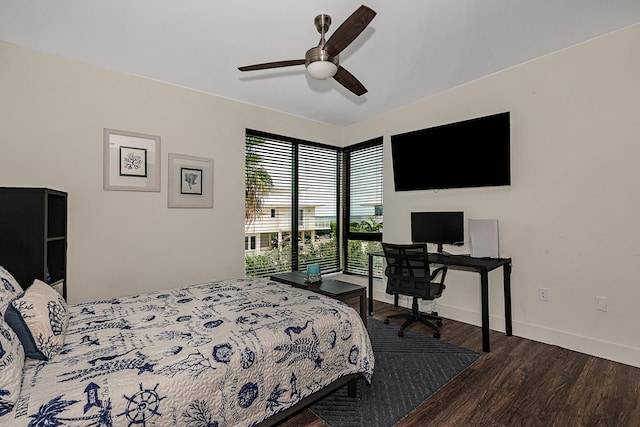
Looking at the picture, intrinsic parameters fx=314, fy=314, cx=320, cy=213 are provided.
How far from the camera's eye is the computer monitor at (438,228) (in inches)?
138

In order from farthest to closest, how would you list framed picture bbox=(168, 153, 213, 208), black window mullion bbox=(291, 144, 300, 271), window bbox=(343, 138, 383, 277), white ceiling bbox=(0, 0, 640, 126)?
window bbox=(343, 138, 383, 277), black window mullion bbox=(291, 144, 300, 271), framed picture bbox=(168, 153, 213, 208), white ceiling bbox=(0, 0, 640, 126)

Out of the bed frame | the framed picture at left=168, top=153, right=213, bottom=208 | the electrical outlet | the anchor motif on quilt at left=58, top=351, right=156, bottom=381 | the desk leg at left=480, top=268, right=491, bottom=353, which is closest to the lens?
the anchor motif on quilt at left=58, top=351, right=156, bottom=381

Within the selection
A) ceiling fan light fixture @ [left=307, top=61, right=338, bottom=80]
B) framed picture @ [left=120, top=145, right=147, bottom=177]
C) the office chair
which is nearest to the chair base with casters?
the office chair

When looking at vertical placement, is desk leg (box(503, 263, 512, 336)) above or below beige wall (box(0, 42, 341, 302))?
below

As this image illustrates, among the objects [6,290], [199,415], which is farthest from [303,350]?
[6,290]

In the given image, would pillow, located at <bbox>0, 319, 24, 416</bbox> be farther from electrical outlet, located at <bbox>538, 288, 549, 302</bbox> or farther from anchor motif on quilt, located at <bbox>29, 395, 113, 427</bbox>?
electrical outlet, located at <bbox>538, 288, 549, 302</bbox>

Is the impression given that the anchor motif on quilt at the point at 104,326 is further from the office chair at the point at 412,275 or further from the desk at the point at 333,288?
the office chair at the point at 412,275

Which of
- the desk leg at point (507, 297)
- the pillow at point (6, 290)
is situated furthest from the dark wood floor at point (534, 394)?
the pillow at point (6, 290)

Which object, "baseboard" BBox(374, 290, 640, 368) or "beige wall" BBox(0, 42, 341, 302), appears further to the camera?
"beige wall" BBox(0, 42, 341, 302)

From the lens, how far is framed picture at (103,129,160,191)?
3.05 metres

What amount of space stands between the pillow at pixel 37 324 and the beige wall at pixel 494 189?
58.4 inches

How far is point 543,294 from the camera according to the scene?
3.03m

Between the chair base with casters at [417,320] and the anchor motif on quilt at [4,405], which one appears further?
the chair base with casters at [417,320]

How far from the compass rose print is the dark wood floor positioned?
95cm
